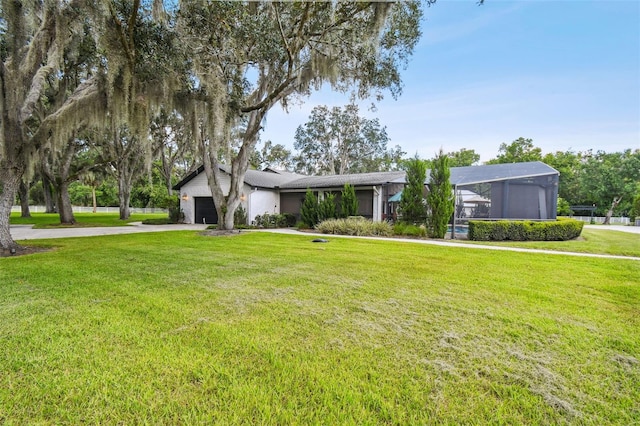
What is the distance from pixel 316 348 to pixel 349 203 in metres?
11.7

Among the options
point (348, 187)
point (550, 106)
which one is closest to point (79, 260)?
point (348, 187)

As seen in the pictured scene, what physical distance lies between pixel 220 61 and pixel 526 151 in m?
31.9

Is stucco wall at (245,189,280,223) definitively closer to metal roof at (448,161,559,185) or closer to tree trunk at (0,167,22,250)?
tree trunk at (0,167,22,250)

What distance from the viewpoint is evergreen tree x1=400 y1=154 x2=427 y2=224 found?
1141 cm

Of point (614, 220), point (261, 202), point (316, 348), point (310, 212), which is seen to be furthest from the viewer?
point (614, 220)

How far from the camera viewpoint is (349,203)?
13906mm

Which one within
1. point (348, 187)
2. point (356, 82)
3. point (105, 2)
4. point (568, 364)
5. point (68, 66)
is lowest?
point (568, 364)

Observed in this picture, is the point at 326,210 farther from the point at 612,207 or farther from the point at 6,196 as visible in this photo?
the point at 612,207

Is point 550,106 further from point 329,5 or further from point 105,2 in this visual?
point 105,2

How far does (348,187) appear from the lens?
13992mm

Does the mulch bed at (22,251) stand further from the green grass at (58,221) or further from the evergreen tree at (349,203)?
the evergreen tree at (349,203)

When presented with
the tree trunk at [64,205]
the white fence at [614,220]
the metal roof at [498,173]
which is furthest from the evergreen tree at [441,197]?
the white fence at [614,220]

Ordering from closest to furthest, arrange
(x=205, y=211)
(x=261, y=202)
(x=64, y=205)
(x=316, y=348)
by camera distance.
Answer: (x=316, y=348) < (x=64, y=205) < (x=261, y=202) < (x=205, y=211)

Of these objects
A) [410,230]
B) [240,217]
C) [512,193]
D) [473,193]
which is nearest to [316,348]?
[410,230]
